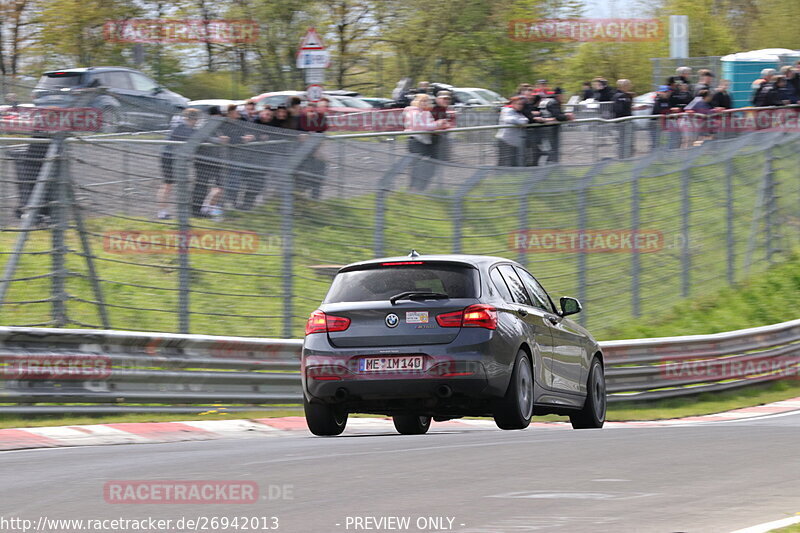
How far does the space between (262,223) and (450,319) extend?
17.3 feet

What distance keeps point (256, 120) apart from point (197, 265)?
7308mm

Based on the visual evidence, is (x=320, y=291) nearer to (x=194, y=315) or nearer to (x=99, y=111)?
(x=194, y=315)

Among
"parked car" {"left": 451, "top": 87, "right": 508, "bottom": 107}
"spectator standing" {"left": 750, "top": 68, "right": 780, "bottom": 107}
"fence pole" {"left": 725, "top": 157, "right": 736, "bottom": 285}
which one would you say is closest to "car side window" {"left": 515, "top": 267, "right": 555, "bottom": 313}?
"fence pole" {"left": 725, "top": 157, "right": 736, "bottom": 285}

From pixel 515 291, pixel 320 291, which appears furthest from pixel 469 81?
pixel 515 291

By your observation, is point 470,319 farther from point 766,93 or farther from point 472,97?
point 472,97

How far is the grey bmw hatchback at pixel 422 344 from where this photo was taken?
10.8 meters

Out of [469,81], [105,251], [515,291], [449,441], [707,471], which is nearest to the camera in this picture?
[707,471]

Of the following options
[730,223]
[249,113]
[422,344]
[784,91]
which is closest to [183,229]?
[422,344]

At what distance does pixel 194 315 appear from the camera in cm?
1505

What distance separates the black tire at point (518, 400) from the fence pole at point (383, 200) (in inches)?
212

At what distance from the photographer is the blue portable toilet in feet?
116

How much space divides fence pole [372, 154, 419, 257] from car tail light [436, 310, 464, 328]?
5855mm

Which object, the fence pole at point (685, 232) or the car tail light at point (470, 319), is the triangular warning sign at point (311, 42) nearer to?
the fence pole at point (685, 232)

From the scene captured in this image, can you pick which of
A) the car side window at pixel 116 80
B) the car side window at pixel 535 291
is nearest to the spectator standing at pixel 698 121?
the car side window at pixel 535 291
